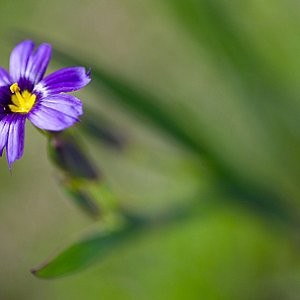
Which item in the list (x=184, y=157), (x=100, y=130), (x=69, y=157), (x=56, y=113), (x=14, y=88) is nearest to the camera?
(x=56, y=113)

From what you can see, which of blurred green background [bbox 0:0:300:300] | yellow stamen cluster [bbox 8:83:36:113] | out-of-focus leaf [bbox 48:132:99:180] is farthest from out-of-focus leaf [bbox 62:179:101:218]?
yellow stamen cluster [bbox 8:83:36:113]

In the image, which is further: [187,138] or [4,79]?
[187,138]

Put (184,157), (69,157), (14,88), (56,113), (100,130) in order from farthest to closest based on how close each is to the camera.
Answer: (184,157) < (100,130) < (69,157) < (14,88) < (56,113)

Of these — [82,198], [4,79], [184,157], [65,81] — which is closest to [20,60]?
[4,79]

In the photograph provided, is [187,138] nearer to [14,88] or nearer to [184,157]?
[184,157]

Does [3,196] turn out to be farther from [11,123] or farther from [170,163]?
[11,123]

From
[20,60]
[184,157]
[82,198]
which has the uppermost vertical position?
[184,157]

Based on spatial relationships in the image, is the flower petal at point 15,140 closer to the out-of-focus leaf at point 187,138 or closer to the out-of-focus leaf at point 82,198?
the out-of-focus leaf at point 82,198
